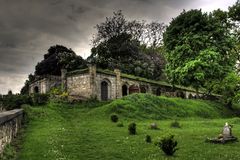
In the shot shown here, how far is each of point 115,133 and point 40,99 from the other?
1674 cm

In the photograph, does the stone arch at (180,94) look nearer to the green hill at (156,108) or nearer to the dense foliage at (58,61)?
the green hill at (156,108)

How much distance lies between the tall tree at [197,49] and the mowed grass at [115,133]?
228 inches

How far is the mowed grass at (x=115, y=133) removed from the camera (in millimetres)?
23031

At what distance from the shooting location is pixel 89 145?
25.9m

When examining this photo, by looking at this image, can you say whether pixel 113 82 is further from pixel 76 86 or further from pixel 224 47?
pixel 224 47

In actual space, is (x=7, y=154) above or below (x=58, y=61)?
below

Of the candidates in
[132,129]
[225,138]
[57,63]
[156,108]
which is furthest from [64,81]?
[225,138]

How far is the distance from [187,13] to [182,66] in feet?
27.9

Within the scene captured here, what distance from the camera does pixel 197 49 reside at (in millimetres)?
60594

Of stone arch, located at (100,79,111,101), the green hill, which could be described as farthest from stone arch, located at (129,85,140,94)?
the green hill

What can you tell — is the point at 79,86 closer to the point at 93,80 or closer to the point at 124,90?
the point at 93,80

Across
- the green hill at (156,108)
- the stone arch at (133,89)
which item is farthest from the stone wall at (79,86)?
the stone arch at (133,89)

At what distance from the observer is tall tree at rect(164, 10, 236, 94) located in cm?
5841

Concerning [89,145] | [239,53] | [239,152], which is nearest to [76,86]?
[239,53]
